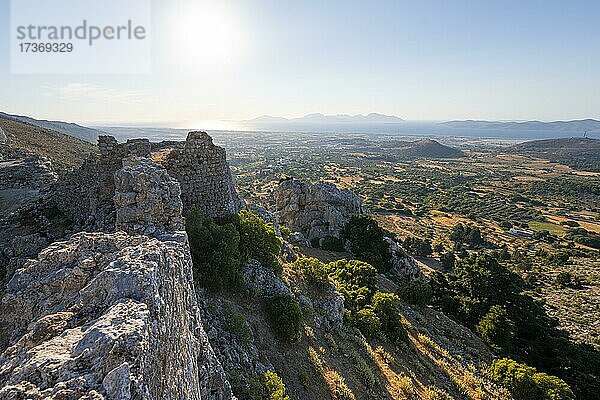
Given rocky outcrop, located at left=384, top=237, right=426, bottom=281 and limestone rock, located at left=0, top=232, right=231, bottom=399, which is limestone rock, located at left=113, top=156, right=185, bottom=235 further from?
rocky outcrop, located at left=384, top=237, right=426, bottom=281

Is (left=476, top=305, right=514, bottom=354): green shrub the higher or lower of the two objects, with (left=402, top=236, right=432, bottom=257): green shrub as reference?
higher

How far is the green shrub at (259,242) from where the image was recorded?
14.2 meters

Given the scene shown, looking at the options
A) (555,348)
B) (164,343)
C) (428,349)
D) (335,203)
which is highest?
(164,343)

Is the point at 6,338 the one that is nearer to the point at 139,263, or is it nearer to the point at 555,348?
the point at 139,263

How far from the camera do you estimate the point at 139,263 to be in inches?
198

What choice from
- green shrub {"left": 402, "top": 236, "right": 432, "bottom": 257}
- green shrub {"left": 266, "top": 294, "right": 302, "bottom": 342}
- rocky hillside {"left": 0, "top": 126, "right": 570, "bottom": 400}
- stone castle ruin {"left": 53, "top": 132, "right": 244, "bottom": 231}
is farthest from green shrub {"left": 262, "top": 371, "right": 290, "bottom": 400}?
green shrub {"left": 402, "top": 236, "right": 432, "bottom": 257}

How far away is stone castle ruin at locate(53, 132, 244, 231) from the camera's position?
11250 millimetres

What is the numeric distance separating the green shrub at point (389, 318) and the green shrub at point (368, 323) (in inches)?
17.6

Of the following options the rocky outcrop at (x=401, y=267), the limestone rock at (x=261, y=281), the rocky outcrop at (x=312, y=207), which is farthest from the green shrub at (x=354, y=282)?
the rocky outcrop at (x=312, y=207)

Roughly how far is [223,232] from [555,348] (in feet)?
75.5

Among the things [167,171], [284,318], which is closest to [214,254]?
[284,318]

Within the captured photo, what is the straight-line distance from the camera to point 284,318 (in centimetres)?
1141

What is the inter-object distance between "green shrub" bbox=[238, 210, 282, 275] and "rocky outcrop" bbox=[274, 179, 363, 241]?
795 inches

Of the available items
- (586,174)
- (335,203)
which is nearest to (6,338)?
(335,203)
